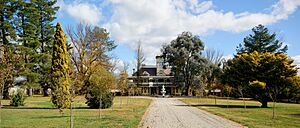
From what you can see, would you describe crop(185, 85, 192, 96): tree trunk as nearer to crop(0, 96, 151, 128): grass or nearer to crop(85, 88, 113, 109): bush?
crop(85, 88, 113, 109): bush

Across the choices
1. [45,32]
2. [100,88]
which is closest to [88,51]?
[45,32]

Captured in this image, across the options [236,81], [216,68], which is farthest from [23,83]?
[216,68]

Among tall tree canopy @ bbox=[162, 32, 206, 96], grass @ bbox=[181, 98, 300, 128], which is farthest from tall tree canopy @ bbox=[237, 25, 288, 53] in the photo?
grass @ bbox=[181, 98, 300, 128]

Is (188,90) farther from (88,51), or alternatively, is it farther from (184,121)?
(184,121)

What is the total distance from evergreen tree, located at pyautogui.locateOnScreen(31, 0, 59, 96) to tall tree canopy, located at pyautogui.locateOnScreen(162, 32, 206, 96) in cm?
2738

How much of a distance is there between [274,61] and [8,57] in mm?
24178

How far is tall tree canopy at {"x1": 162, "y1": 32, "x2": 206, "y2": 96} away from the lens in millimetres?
60531

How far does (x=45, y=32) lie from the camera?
42.4 m

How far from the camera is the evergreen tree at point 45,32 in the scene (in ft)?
134

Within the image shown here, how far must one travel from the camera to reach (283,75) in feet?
94.2

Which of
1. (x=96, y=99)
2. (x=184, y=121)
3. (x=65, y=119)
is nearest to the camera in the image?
(x=184, y=121)

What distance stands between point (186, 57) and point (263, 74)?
105 ft

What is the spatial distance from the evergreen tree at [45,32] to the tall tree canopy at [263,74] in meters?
25.7

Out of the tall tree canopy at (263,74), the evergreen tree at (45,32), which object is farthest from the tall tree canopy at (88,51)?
the tall tree canopy at (263,74)
